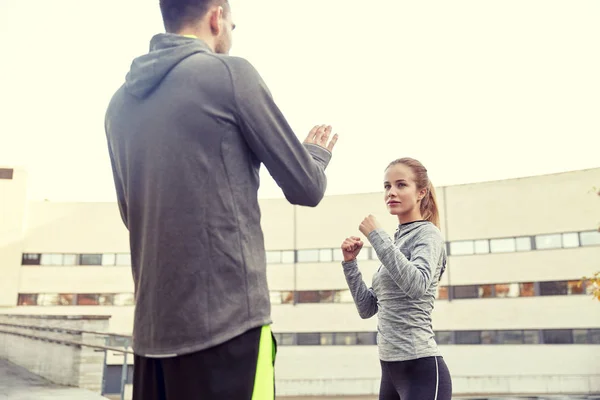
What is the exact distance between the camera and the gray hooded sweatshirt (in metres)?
1.38

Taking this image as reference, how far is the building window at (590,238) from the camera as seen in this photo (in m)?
31.3

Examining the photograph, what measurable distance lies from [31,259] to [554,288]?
102ft

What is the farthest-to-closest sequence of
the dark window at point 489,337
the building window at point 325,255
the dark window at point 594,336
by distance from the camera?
1. the building window at point 325,255
2. the dark window at point 489,337
3. the dark window at point 594,336

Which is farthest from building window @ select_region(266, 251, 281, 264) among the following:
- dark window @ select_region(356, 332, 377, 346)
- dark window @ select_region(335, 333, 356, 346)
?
dark window @ select_region(356, 332, 377, 346)

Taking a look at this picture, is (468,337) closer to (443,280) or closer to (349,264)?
(443,280)

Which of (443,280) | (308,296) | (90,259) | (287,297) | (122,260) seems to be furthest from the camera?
(122,260)

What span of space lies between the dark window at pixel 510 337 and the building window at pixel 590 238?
5.87m

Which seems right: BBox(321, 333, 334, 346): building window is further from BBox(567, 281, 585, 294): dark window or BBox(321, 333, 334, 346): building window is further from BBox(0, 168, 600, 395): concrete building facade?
BBox(567, 281, 585, 294): dark window

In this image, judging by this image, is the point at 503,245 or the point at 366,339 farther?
the point at 366,339

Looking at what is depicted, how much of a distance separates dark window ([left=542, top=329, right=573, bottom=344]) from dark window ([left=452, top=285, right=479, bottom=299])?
13.5 feet

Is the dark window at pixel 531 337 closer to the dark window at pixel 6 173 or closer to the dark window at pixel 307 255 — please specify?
the dark window at pixel 307 255

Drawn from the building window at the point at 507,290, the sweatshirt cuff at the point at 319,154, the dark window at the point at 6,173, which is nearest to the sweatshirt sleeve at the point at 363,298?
the sweatshirt cuff at the point at 319,154

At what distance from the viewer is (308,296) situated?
Result: 1463 inches

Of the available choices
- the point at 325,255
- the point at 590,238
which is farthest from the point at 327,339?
the point at 590,238
